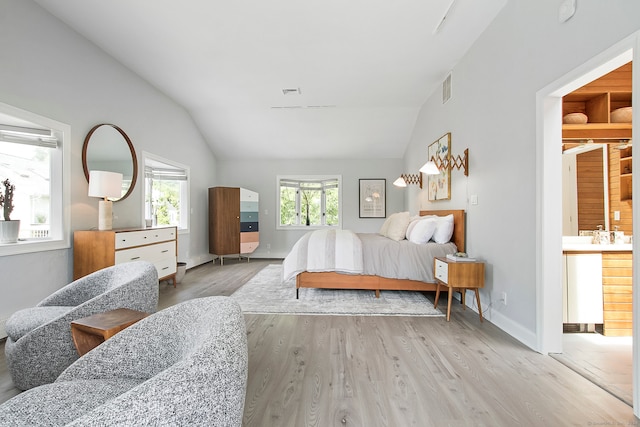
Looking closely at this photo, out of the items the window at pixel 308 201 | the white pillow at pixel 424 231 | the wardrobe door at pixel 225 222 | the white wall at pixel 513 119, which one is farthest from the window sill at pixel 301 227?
the white wall at pixel 513 119

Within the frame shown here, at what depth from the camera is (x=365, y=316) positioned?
292cm

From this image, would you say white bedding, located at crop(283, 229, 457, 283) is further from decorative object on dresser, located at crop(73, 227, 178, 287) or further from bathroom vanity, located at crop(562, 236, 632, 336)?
decorative object on dresser, located at crop(73, 227, 178, 287)

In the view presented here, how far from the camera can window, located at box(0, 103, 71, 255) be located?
101 inches

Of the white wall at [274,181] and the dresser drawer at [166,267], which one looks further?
the white wall at [274,181]

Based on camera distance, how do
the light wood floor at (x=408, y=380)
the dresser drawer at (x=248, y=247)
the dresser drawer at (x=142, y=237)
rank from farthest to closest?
the dresser drawer at (x=248, y=247) → the dresser drawer at (x=142, y=237) → the light wood floor at (x=408, y=380)

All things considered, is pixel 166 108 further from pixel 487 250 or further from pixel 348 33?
pixel 487 250

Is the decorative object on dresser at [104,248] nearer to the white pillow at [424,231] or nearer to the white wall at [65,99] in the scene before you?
the white wall at [65,99]

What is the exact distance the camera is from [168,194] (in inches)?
205

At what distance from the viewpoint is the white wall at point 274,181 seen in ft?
22.3

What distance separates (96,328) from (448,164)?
383 centimetres

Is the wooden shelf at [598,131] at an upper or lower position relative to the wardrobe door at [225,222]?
upper

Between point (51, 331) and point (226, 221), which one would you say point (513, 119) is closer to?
point (51, 331)

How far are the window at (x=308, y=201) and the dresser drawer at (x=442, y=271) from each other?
12.9ft

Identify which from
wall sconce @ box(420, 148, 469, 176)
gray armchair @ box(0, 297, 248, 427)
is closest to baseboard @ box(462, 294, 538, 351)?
wall sconce @ box(420, 148, 469, 176)
